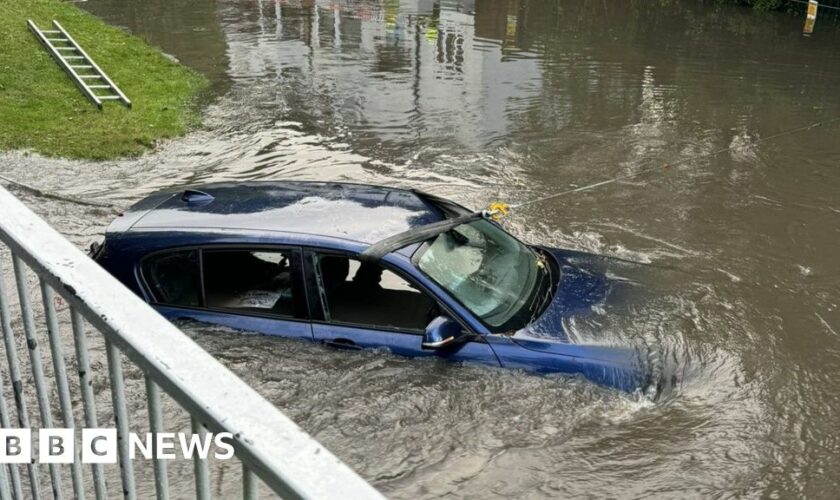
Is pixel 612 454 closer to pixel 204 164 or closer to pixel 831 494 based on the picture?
pixel 831 494

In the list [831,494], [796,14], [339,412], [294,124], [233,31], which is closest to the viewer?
[831,494]

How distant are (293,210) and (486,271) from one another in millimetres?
1448

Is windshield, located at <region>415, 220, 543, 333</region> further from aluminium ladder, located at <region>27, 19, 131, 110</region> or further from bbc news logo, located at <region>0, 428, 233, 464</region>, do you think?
aluminium ladder, located at <region>27, 19, 131, 110</region>

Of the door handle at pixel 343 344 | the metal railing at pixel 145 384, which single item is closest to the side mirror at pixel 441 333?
the door handle at pixel 343 344

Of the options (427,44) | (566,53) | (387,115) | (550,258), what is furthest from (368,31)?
(550,258)

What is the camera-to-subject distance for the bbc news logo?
57.3 inches

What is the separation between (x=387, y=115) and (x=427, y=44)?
7646mm

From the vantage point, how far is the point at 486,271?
229 inches

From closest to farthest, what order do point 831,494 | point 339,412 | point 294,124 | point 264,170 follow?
point 831,494
point 339,412
point 264,170
point 294,124

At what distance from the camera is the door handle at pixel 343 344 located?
540cm

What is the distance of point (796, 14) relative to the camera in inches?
1013

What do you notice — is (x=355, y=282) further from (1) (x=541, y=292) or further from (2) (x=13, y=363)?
(2) (x=13, y=363)

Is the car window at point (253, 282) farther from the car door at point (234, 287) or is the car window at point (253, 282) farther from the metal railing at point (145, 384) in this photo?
the metal railing at point (145, 384)

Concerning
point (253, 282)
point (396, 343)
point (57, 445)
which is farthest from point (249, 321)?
point (57, 445)
